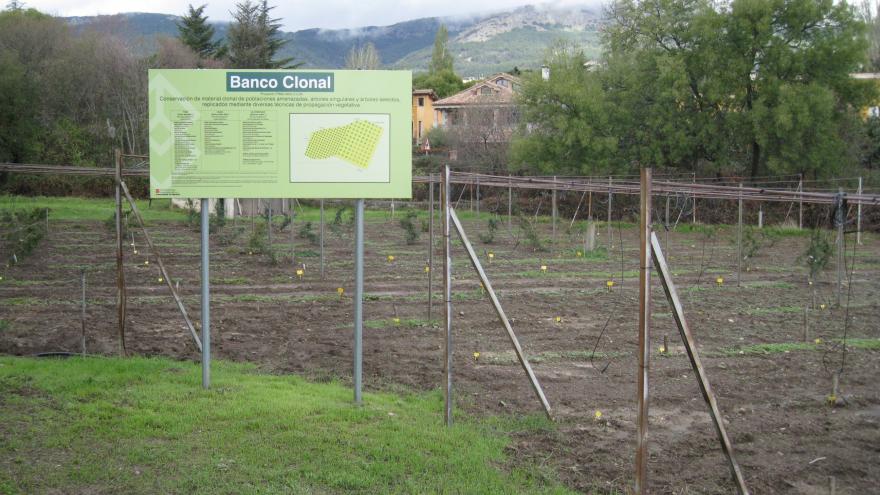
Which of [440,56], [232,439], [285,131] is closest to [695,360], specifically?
[232,439]

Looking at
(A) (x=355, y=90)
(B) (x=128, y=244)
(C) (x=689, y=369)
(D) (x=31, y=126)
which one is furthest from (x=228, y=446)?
(D) (x=31, y=126)

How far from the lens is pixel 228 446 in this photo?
6.07m

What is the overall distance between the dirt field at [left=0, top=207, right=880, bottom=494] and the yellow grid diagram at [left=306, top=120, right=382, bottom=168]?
8.05ft

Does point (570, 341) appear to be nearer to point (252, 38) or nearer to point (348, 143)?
point (348, 143)

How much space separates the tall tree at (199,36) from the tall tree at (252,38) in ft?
6.85

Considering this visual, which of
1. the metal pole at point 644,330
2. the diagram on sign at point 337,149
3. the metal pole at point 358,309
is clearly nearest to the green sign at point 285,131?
the diagram on sign at point 337,149

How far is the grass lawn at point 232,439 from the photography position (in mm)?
5445

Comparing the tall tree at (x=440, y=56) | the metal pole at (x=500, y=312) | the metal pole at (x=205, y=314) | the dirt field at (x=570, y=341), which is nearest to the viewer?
the dirt field at (x=570, y=341)

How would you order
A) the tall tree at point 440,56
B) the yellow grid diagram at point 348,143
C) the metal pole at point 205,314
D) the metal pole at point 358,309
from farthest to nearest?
the tall tree at point 440,56 < the metal pole at point 205,314 < the yellow grid diagram at point 348,143 < the metal pole at point 358,309

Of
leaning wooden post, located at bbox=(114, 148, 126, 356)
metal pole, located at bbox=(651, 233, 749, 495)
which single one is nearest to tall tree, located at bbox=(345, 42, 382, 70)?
leaning wooden post, located at bbox=(114, 148, 126, 356)

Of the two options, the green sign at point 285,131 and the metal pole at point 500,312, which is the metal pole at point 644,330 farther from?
the green sign at point 285,131

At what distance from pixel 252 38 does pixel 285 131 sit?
4986 cm

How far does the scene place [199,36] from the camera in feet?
184

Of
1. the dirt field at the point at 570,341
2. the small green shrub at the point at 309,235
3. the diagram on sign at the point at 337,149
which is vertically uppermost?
the diagram on sign at the point at 337,149
